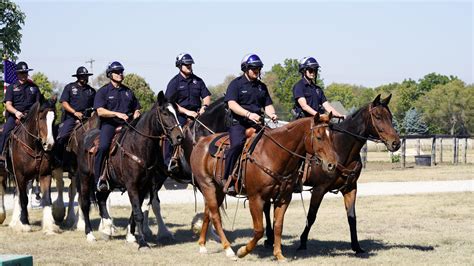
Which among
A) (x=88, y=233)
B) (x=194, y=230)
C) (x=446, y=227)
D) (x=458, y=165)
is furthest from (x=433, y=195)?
(x=458, y=165)

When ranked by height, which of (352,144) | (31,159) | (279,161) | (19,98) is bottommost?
(31,159)

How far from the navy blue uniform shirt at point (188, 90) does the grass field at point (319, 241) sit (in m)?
2.68

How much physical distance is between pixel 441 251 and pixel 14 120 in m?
9.48

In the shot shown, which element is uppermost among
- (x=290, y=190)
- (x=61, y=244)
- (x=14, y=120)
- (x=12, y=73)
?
(x=12, y=73)

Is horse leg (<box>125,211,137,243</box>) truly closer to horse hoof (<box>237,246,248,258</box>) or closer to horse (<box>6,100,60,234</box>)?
horse (<box>6,100,60,234</box>)

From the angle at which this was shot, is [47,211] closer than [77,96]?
Yes

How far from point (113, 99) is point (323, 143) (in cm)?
491

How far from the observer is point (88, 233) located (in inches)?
583

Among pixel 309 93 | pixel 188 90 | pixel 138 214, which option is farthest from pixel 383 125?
pixel 138 214

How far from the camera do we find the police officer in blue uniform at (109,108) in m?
14.2

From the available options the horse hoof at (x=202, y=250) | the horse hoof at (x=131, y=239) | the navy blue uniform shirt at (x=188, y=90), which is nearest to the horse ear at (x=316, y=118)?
the horse hoof at (x=202, y=250)

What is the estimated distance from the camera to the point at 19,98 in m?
17.0

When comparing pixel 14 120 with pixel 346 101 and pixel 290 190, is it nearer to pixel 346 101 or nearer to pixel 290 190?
pixel 290 190

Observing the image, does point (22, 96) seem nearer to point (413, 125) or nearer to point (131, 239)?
point (131, 239)
